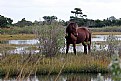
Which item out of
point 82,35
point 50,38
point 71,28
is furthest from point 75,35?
point 50,38

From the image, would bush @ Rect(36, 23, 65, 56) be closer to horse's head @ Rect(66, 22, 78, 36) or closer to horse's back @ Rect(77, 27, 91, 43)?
horse's head @ Rect(66, 22, 78, 36)

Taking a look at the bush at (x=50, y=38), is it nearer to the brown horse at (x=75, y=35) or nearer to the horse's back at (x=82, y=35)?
the brown horse at (x=75, y=35)

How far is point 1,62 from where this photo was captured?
45.8ft

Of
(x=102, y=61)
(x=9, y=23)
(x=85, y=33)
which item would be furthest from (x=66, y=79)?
(x=9, y=23)

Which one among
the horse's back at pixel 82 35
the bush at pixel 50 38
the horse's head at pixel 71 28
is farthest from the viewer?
the horse's back at pixel 82 35

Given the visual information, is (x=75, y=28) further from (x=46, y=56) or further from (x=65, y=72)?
(x=65, y=72)

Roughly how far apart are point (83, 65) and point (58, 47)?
12.6ft

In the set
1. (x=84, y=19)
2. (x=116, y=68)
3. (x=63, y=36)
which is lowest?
(x=84, y=19)

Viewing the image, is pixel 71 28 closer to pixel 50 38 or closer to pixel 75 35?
pixel 75 35

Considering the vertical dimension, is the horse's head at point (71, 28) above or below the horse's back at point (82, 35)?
above

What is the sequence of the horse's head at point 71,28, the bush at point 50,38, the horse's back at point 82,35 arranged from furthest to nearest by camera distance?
the horse's back at point 82,35
the horse's head at point 71,28
the bush at point 50,38

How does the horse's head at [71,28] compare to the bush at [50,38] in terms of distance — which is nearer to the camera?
the bush at [50,38]

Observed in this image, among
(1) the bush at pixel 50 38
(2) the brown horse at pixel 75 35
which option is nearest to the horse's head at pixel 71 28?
(2) the brown horse at pixel 75 35

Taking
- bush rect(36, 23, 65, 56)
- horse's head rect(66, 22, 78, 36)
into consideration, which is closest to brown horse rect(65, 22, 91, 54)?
horse's head rect(66, 22, 78, 36)
